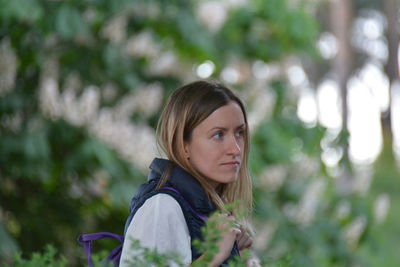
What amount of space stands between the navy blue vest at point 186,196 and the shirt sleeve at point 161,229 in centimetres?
2

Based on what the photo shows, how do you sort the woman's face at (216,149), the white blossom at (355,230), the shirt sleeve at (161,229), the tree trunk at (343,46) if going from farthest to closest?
the tree trunk at (343,46) < the white blossom at (355,230) < the woman's face at (216,149) < the shirt sleeve at (161,229)

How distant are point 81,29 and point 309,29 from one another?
301 centimetres

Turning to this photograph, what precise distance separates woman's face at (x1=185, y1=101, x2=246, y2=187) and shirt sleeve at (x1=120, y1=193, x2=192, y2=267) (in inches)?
7.3

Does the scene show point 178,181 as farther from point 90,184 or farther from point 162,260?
point 90,184

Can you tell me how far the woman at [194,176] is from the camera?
1763mm

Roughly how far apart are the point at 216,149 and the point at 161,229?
0.31 meters

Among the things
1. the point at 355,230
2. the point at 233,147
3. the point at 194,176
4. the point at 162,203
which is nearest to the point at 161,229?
the point at 162,203

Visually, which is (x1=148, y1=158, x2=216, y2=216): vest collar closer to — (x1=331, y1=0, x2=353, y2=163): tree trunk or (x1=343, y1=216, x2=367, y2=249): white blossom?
(x1=343, y1=216, x2=367, y2=249): white blossom

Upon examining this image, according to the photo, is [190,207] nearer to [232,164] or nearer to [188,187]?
[188,187]

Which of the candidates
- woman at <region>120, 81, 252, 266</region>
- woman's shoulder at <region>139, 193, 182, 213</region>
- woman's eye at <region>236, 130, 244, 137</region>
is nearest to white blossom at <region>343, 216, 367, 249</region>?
woman at <region>120, 81, 252, 266</region>

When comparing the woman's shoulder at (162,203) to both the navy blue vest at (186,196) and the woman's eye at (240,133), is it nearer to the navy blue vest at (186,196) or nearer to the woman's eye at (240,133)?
the navy blue vest at (186,196)

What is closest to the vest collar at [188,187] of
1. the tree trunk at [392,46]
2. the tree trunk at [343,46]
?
the tree trunk at [343,46]

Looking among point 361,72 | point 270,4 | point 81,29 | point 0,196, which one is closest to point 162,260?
point 81,29

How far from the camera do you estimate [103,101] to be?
22.4ft
